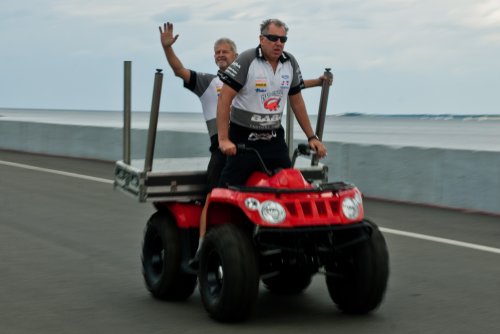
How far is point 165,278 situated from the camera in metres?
7.87

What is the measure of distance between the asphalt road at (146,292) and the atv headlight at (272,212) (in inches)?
29.7

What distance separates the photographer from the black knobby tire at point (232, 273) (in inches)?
269

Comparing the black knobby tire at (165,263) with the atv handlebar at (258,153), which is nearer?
the atv handlebar at (258,153)

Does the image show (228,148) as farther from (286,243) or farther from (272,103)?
(286,243)

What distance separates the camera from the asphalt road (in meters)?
7.18

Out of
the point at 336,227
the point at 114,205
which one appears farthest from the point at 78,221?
the point at 336,227

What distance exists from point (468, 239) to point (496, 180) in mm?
2608

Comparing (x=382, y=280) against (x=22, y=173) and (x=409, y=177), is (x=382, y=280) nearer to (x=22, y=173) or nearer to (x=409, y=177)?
(x=409, y=177)

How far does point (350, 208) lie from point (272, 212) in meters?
0.59

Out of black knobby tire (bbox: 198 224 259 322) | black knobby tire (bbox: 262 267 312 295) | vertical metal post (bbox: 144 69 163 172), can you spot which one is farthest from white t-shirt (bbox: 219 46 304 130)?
black knobby tire (bbox: 262 267 312 295)

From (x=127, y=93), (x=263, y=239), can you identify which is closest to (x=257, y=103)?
(x=263, y=239)

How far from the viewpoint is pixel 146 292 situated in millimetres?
8289

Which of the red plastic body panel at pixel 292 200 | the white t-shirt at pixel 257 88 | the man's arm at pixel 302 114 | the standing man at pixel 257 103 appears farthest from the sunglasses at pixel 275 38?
the red plastic body panel at pixel 292 200

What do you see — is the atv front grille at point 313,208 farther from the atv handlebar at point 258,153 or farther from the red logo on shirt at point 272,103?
the red logo on shirt at point 272,103
